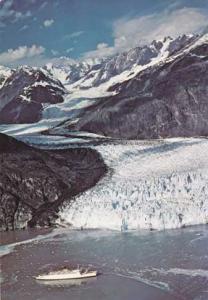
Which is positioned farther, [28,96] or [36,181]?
[28,96]

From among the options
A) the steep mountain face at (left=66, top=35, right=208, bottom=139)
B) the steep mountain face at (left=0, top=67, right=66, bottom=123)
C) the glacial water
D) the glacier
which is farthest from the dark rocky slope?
the steep mountain face at (left=0, top=67, right=66, bottom=123)

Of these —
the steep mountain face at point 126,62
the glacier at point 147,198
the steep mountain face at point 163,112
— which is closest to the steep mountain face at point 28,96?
the steep mountain face at point 163,112

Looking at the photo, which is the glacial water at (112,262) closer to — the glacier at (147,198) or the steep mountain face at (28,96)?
the glacier at (147,198)

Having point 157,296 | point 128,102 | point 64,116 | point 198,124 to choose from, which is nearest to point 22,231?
point 157,296

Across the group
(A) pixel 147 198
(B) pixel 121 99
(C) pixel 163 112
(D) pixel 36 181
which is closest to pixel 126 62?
(B) pixel 121 99

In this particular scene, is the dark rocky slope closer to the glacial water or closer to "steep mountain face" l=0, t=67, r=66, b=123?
the glacial water

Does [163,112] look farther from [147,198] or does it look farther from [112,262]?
[112,262]
